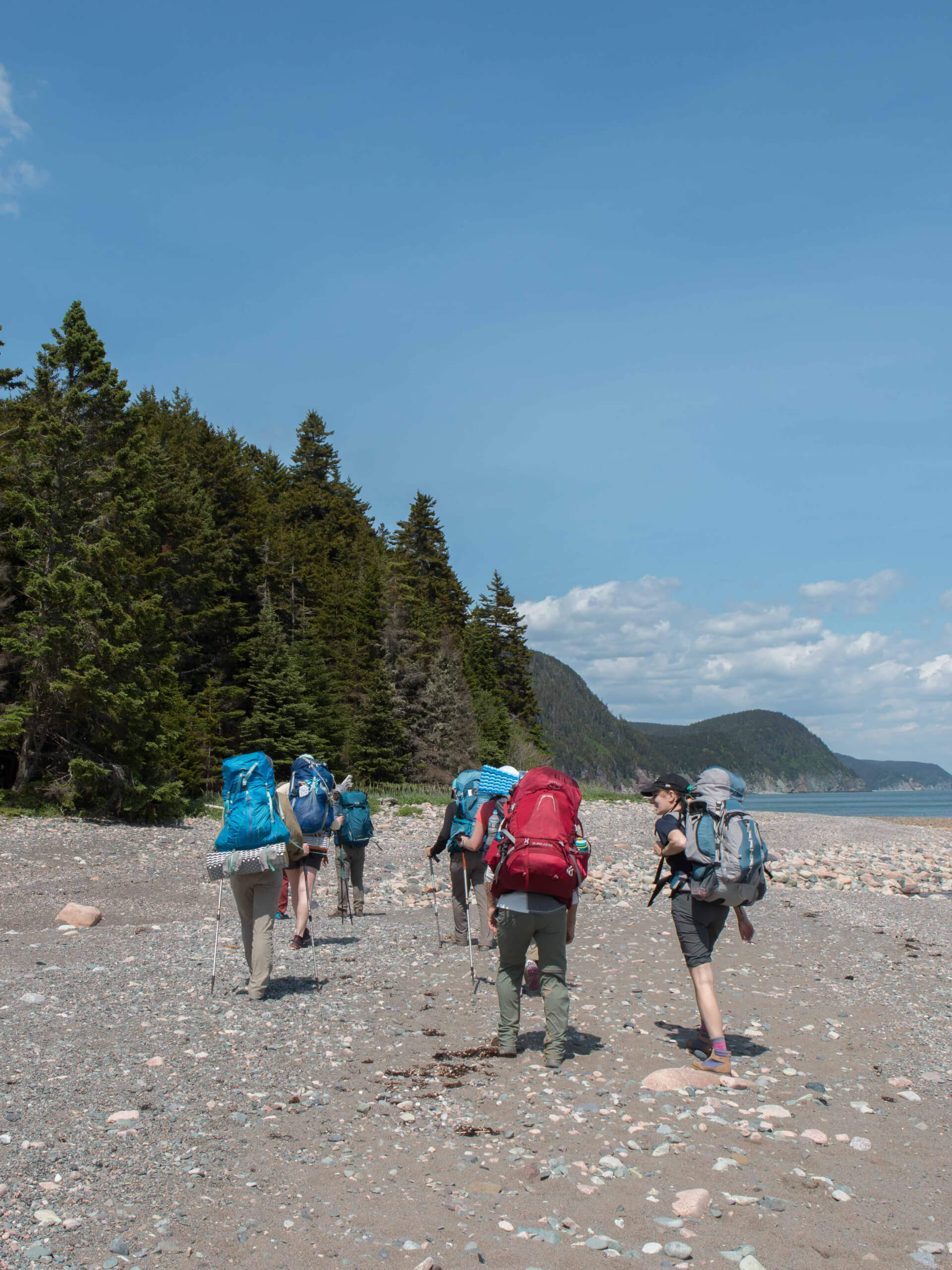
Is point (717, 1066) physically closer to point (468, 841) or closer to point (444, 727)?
point (468, 841)

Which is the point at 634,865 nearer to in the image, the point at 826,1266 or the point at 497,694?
the point at 826,1266

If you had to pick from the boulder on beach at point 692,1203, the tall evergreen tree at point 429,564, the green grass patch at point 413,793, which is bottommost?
the boulder on beach at point 692,1203

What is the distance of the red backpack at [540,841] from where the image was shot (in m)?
6.91

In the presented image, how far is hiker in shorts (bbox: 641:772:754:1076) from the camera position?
22.9 ft

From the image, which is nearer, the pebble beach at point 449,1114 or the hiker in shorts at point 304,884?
the pebble beach at point 449,1114

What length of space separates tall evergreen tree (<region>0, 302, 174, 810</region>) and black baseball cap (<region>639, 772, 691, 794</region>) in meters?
20.2

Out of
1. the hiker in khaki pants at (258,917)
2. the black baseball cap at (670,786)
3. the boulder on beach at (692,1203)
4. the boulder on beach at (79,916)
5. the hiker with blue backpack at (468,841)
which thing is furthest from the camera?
the boulder on beach at (79,916)

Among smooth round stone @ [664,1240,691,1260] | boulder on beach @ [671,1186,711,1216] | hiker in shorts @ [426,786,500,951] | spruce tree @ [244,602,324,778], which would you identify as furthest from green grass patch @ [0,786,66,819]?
smooth round stone @ [664,1240,691,1260]

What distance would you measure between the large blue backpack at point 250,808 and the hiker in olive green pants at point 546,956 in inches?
100

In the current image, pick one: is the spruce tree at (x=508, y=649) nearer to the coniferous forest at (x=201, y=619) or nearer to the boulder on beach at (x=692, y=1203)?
the coniferous forest at (x=201, y=619)

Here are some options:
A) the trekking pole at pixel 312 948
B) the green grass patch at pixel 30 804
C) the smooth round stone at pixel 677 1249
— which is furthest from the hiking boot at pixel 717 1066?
the green grass patch at pixel 30 804

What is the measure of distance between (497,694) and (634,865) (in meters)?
47.8

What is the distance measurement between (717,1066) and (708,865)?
1603 millimetres

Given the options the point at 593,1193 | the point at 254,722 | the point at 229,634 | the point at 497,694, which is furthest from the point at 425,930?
the point at 497,694
